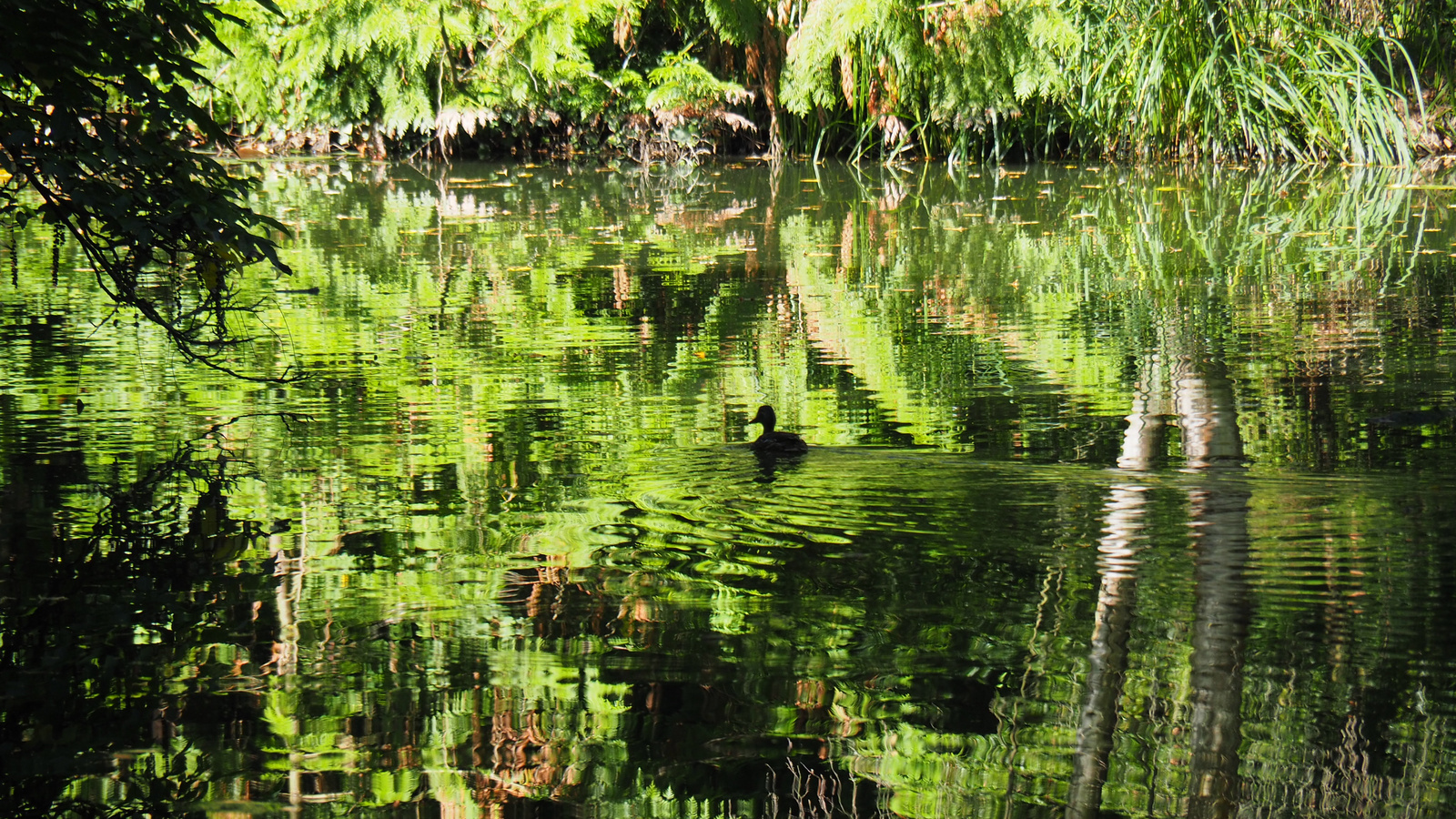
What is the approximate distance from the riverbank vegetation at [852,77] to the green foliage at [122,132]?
11.7m

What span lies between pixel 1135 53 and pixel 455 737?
13637mm

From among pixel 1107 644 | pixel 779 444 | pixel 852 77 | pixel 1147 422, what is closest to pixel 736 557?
pixel 779 444

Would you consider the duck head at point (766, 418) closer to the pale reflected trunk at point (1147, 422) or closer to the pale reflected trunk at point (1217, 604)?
the pale reflected trunk at point (1147, 422)

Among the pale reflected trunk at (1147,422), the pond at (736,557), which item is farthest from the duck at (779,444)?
the pale reflected trunk at (1147,422)

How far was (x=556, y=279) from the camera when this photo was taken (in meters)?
9.22

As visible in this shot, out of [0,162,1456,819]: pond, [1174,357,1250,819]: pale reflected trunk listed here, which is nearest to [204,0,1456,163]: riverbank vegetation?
[0,162,1456,819]: pond

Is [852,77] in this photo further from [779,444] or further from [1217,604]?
[1217,604]

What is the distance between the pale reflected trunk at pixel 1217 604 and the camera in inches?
115

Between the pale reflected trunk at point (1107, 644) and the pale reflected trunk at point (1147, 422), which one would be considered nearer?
the pale reflected trunk at point (1107, 644)

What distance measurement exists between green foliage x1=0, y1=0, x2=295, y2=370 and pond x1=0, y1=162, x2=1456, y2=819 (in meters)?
0.79

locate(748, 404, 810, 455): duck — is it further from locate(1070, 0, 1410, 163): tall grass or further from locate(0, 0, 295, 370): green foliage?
locate(1070, 0, 1410, 163): tall grass

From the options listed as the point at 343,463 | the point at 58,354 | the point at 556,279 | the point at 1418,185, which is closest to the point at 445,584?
the point at 343,463

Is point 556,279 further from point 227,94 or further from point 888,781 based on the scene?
point 227,94

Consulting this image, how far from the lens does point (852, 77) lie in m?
16.1
